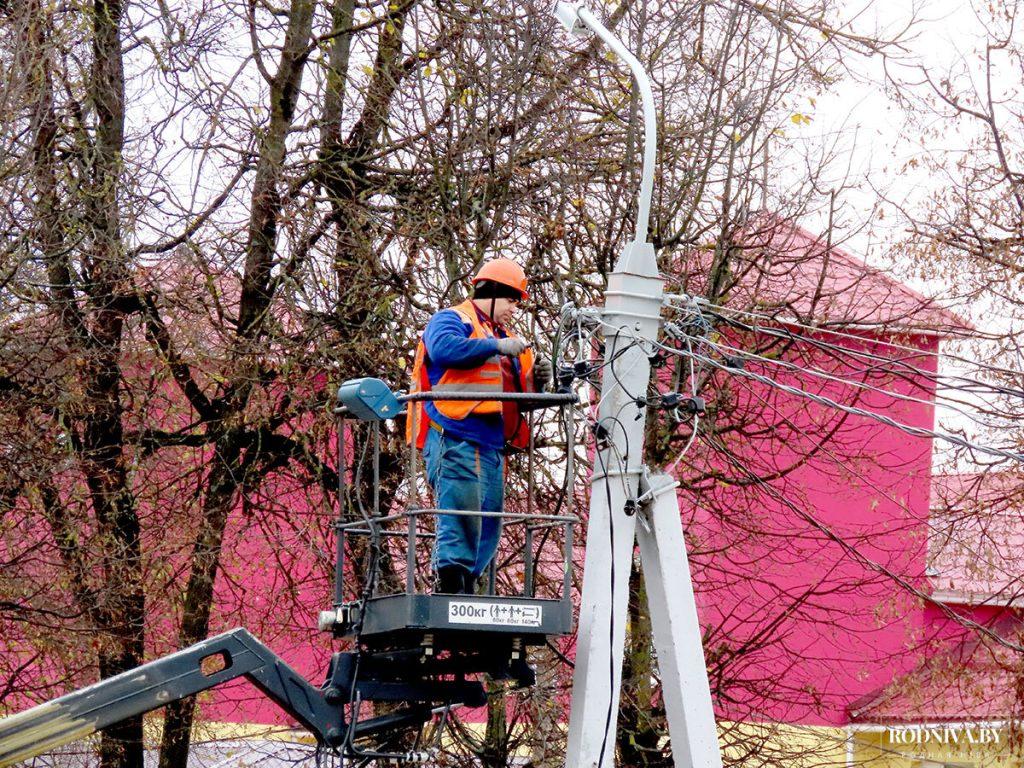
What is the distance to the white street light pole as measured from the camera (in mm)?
8117

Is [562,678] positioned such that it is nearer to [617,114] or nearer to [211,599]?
[211,599]

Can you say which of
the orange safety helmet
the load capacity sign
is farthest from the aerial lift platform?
the orange safety helmet

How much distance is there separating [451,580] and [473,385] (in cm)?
112

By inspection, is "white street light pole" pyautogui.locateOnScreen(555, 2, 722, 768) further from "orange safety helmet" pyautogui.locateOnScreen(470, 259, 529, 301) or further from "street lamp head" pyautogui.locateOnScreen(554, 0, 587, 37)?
"orange safety helmet" pyautogui.locateOnScreen(470, 259, 529, 301)

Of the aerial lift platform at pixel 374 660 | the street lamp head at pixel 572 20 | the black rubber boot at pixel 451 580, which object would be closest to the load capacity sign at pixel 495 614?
the aerial lift platform at pixel 374 660

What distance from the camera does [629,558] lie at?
8305 millimetres

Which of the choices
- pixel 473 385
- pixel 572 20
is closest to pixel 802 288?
pixel 572 20

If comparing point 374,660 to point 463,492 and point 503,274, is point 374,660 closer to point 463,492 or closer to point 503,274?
point 463,492

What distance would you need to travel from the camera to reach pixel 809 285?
18.7 metres

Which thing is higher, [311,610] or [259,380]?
[259,380]

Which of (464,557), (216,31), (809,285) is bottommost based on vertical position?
(464,557)

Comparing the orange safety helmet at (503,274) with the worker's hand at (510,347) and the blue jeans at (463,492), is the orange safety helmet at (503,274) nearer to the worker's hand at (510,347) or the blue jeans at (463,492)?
the worker's hand at (510,347)

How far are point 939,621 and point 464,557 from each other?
16.7 m

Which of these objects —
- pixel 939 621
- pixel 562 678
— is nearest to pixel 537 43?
pixel 562 678
